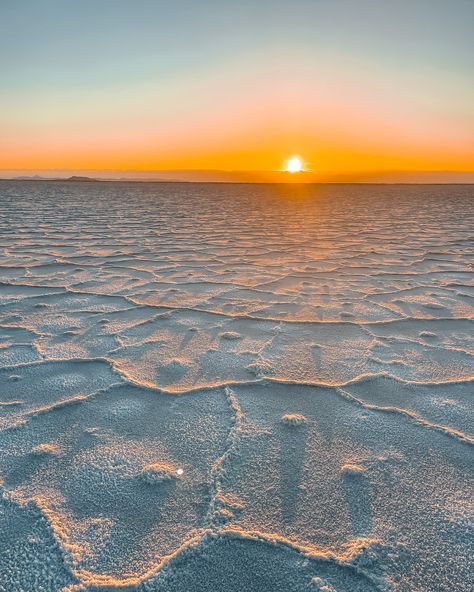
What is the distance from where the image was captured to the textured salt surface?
3.39 feet

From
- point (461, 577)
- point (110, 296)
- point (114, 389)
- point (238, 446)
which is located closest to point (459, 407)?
point (461, 577)

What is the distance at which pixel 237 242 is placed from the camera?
6.25 meters

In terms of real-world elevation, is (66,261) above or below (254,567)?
above

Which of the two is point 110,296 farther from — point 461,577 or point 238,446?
point 461,577

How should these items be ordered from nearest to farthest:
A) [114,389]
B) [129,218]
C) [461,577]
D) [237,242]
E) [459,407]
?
[461,577] → [459,407] → [114,389] → [237,242] → [129,218]

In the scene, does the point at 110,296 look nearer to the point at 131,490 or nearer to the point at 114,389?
the point at 114,389

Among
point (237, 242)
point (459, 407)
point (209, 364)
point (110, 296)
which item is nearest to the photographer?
point (459, 407)

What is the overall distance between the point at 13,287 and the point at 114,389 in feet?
7.18

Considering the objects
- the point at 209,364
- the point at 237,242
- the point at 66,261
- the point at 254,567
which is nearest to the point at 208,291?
the point at 209,364

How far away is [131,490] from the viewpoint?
4.10 ft

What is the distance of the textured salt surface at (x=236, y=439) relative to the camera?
3.39 ft

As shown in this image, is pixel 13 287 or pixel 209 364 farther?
pixel 13 287

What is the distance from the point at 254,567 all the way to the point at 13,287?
10.6ft

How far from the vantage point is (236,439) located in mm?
1488
